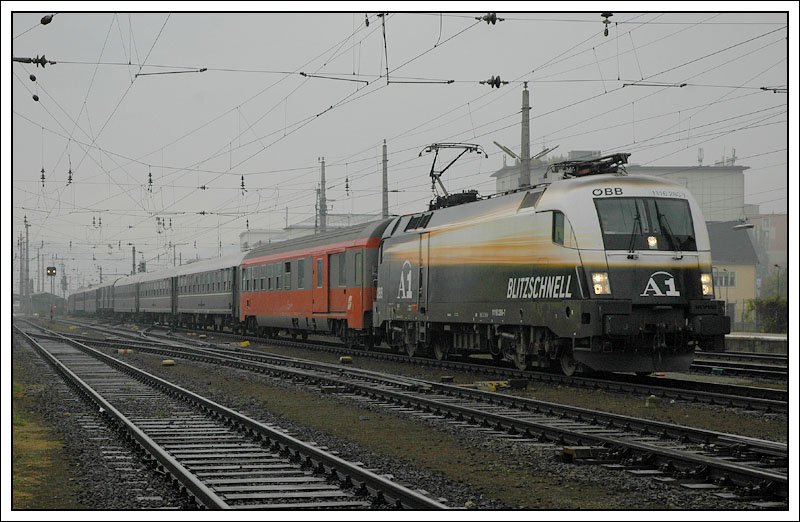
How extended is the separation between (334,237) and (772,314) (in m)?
18.2

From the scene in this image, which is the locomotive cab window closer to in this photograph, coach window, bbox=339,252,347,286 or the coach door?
coach window, bbox=339,252,347,286

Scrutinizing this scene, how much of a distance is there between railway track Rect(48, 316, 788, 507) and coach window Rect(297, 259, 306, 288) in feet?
49.9

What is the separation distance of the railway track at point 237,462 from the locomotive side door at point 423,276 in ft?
25.5

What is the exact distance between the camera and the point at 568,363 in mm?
19422

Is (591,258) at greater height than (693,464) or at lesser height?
greater

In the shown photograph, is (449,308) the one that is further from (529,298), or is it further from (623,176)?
(623,176)

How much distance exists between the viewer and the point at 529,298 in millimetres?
19109

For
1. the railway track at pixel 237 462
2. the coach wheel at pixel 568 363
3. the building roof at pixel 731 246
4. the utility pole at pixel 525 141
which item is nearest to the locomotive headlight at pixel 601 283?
the coach wheel at pixel 568 363

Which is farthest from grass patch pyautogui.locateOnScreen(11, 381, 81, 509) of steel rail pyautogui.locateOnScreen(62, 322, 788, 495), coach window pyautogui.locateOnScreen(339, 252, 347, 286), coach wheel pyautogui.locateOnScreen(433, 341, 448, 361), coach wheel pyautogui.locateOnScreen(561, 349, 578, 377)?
coach window pyautogui.locateOnScreen(339, 252, 347, 286)

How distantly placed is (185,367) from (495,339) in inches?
340

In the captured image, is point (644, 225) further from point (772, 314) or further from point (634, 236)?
point (772, 314)

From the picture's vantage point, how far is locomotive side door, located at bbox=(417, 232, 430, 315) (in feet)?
80.2

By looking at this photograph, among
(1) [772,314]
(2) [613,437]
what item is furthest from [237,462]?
(1) [772,314]

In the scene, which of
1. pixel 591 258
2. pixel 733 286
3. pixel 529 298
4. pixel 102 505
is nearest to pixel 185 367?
pixel 529 298
